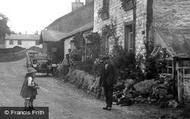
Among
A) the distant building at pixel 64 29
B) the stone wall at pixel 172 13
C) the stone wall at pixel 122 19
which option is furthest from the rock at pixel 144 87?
the distant building at pixel 64 29

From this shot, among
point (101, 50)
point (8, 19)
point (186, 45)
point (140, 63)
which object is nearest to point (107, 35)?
point (101, 50)

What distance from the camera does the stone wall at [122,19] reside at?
45.6 ft

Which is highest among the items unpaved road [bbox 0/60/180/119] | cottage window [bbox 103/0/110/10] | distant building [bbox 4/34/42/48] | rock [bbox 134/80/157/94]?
distant building [bbox 4/34/42/48]

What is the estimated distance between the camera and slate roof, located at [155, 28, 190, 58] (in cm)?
1145

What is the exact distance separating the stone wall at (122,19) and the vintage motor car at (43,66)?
5597 millimetres

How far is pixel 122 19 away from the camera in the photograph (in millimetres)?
16453

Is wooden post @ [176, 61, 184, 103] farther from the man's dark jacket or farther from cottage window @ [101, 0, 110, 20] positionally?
cottage window @ [101, 0, 110, 20]

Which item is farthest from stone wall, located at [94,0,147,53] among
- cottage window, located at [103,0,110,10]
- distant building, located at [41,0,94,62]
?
distant building, located at [41,0,94,62]

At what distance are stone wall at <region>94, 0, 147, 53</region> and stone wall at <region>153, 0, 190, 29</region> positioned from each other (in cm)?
61

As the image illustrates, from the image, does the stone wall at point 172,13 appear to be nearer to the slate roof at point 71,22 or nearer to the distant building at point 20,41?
the slate roof at point 71,22

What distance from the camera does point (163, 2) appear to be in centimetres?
1362

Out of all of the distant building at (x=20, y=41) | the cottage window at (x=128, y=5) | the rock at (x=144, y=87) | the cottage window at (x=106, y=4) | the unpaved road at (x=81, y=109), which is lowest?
the unpaved road at (x=81, y=109)

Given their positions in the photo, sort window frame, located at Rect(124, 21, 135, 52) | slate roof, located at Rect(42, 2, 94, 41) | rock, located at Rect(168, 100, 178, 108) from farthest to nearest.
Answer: slate roof, located at Rect(42, 2, 94, 41) → window frame, located at Rect(124, 21, 135, 52) → rock, located at Rect(168, 100, 178, 108)

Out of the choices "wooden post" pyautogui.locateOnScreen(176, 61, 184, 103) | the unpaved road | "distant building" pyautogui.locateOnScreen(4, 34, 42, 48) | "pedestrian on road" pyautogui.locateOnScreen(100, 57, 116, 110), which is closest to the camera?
the unpaved road
